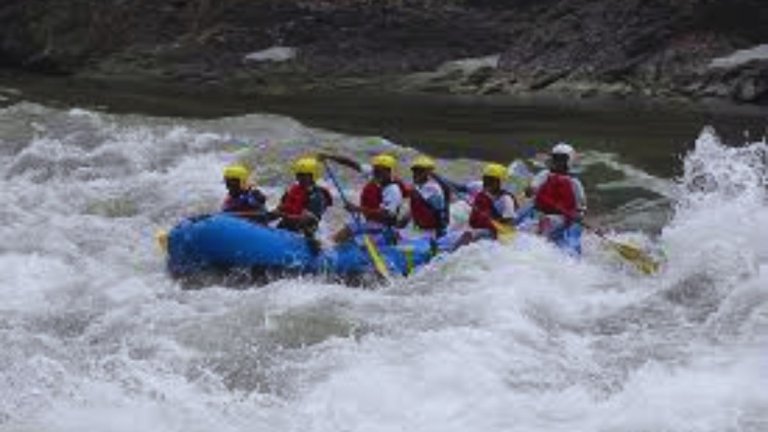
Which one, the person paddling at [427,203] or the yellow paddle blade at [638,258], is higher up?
the person paddling at [427,203]

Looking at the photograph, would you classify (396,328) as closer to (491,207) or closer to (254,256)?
(254,256)

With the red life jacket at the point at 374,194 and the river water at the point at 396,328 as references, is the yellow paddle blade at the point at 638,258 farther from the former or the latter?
the red life jacket at the point at 374,194

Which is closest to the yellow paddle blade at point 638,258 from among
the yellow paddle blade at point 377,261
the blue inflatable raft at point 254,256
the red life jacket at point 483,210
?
the red life jacket at point 483,210

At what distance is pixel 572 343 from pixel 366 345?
60.7 inches

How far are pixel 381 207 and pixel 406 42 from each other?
21.7 metres

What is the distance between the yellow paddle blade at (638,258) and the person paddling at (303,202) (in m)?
2.83

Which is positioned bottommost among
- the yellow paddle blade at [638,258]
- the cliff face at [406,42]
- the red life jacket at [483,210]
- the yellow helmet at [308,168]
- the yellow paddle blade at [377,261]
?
the cliff face at [406,42]

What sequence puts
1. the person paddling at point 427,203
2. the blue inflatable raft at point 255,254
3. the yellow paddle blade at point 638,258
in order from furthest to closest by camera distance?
the person paddling at point 427,203
the yellow paddle blade at point 638,258
the blue inflatable raft at point 255,254

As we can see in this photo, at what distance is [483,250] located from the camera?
12727 millimetres

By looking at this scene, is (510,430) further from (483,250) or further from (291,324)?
(483,250)

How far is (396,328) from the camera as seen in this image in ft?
34.4

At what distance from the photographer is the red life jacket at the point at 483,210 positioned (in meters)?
13.2

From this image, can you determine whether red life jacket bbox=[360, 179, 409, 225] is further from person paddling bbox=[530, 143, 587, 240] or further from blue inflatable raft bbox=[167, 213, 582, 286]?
person paddling bbox=[530, 143, 587, 240]

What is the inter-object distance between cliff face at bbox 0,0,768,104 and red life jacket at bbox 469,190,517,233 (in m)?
15.1
